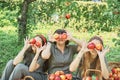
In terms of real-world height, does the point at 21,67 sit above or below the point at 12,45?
below

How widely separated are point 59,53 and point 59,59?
86mm

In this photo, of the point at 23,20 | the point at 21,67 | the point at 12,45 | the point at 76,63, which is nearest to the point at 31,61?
the point at 21,67

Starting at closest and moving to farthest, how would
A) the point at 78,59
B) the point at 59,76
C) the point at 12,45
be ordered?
1. the point at 59,76
2. the point at 78,59
3. the point at 12,45

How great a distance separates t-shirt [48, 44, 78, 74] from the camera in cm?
557

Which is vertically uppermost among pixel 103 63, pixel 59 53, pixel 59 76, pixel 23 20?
pixel 23 20

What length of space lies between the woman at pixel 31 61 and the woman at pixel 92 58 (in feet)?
1.62

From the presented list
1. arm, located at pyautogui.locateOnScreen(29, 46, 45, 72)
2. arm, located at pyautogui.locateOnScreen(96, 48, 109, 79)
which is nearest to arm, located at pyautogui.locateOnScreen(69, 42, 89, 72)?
arm, located at pyautogui.locateOnScreen(96, 48, 109, 79)

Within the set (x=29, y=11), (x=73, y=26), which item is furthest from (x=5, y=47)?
(x=73, y=26)

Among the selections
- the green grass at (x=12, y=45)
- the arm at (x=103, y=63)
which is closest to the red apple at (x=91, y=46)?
the arm at (x=103, y=63)

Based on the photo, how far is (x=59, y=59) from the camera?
5.58 meters

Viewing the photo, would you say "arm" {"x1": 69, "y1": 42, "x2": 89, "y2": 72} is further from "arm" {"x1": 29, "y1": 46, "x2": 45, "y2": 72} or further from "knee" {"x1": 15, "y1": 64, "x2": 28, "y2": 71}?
"knee" {"x1": 15, "y1": 64, "x2": 28, "y2": 71}

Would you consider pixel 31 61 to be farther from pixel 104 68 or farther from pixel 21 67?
pixel 104 68

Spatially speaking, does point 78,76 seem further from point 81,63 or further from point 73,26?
point 73,26

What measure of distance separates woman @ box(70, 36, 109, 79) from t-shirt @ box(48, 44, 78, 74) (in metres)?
0.18
